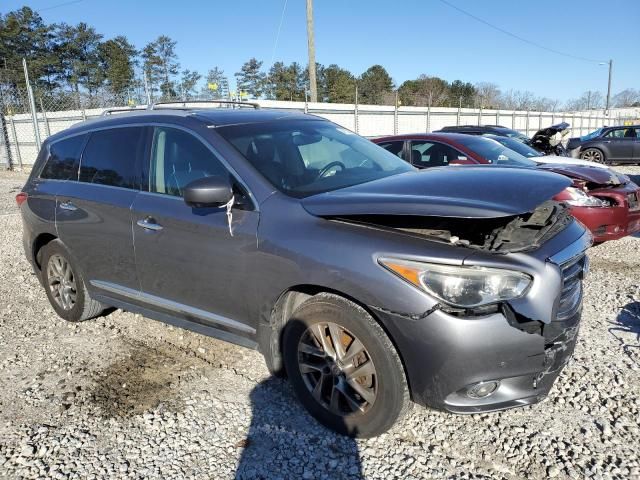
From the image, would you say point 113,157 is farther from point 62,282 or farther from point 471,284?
point 471,284

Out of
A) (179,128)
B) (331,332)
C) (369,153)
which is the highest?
(179,128)

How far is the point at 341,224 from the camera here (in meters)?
2.65

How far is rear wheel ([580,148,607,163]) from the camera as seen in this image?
58.1 feet

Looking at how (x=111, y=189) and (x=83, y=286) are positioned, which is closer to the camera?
(x=111, y=189)

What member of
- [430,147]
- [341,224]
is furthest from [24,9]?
[341,224]

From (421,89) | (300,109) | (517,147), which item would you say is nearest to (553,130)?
(517,147)

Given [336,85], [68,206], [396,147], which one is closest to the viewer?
[68,206]

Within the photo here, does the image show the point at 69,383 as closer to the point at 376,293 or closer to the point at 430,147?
the point at 376,293

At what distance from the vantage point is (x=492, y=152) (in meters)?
7.10

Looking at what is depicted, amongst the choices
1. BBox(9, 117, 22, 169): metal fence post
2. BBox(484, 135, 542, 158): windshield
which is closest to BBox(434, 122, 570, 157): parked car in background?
BBox(484, 135, 542, 158): windshield

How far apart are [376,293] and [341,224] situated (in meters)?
0.45

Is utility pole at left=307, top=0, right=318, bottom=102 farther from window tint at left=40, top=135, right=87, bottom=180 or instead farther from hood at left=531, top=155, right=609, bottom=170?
window tint at left=40, top=135, right=87, bottom=180

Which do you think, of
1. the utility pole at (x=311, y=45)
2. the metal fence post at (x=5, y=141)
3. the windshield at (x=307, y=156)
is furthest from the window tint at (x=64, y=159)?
the metal fence post at (x=5, y=141)

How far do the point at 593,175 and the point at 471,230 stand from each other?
448 centimetres
